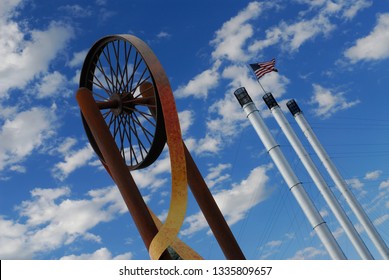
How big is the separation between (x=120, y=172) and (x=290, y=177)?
23976 mm

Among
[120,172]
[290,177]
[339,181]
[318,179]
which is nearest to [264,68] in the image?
[290,177]

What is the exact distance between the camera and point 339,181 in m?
49.4

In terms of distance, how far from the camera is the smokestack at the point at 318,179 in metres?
41.5

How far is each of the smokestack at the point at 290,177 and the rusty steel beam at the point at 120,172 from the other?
2219 centimetres

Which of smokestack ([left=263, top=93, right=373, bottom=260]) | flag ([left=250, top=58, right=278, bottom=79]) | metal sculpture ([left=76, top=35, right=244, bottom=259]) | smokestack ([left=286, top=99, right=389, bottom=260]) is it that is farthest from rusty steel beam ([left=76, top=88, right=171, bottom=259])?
smokestack ([left=286, top=99, right=389, bottom=260])

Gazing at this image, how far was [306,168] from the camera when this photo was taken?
46875 millimetres

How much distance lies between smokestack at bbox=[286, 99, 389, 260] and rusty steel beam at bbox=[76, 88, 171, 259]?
33.3 meters

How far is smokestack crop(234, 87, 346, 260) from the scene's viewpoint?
36.5 m

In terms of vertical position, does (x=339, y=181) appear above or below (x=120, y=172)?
above

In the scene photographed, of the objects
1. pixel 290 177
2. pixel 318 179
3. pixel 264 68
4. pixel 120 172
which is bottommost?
pixel 120 172

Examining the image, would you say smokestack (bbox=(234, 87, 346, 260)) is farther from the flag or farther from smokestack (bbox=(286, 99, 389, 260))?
smokestack (bbox=(286, 99, 389, 260))

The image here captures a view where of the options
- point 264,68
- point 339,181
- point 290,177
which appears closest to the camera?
point 290,177

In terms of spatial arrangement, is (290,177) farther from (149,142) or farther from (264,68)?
(149,142)
